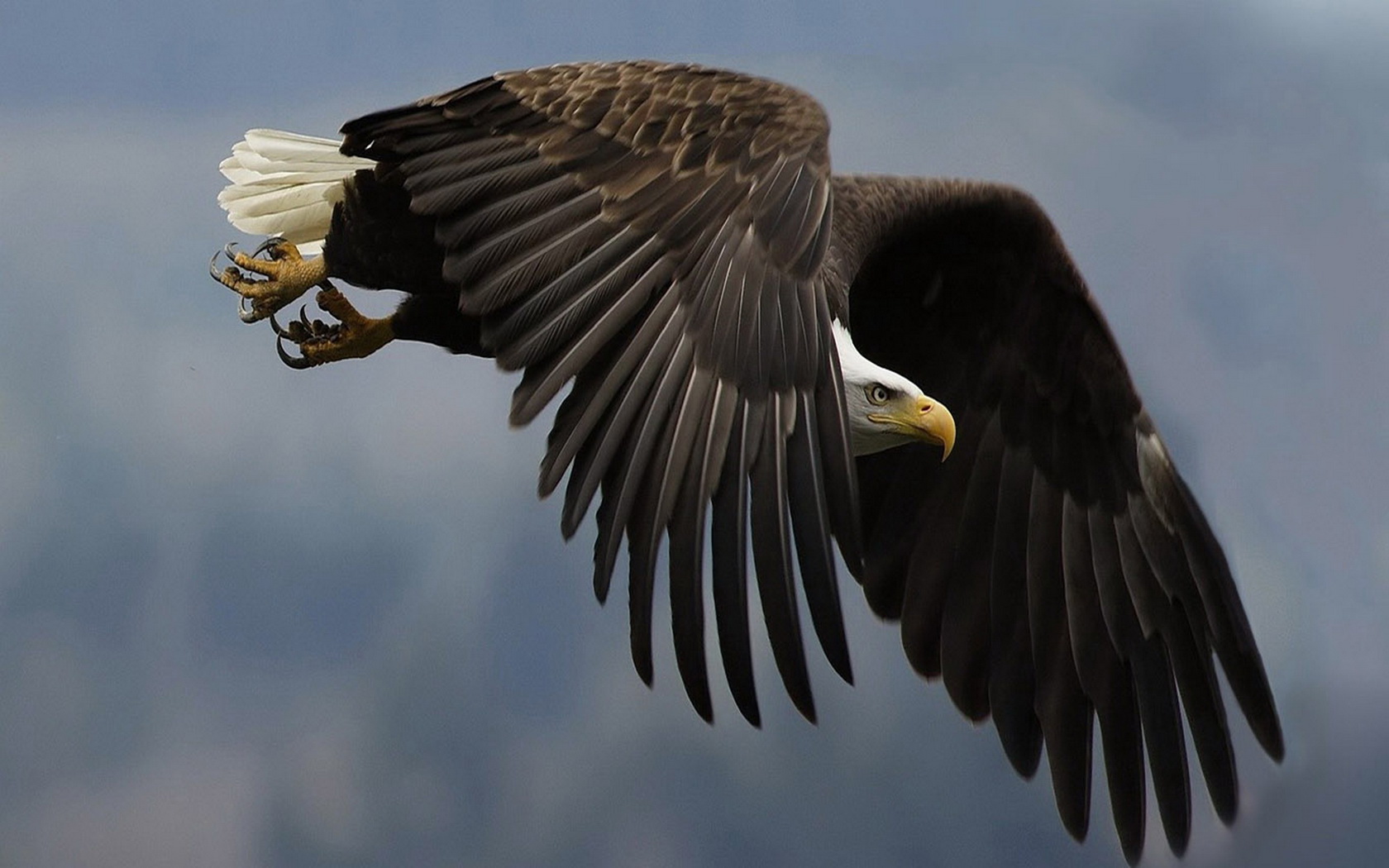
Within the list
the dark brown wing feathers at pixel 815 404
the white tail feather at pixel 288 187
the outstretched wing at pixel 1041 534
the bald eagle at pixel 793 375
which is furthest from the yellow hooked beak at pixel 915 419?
the white tail feather at pixel 288 187

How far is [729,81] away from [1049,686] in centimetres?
210

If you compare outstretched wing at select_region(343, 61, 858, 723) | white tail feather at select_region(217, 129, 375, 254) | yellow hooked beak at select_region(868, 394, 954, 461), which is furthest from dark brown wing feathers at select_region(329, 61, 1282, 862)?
white tail feather at select_region(217, 129, 375, 254)

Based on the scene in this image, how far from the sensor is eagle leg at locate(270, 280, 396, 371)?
542 centimetres

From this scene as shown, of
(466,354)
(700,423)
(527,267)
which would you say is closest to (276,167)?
(466,354)

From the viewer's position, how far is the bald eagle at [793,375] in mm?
3527

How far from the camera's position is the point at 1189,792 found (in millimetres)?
5266

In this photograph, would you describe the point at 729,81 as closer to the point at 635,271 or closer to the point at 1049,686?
the point at 635,271

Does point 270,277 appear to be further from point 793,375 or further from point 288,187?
point 793,375

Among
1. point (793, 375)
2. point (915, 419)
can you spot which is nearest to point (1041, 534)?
point (915, 419)

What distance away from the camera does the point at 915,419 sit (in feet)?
15.6

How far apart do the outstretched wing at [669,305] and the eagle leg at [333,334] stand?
98 cm

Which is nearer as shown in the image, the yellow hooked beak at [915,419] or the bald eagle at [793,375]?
the bald eagle at [793,375]

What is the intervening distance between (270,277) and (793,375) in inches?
93.1

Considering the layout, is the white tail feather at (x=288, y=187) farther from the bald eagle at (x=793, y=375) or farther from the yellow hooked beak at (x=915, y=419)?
the yellow hooked beak at (x=915, y=419)
